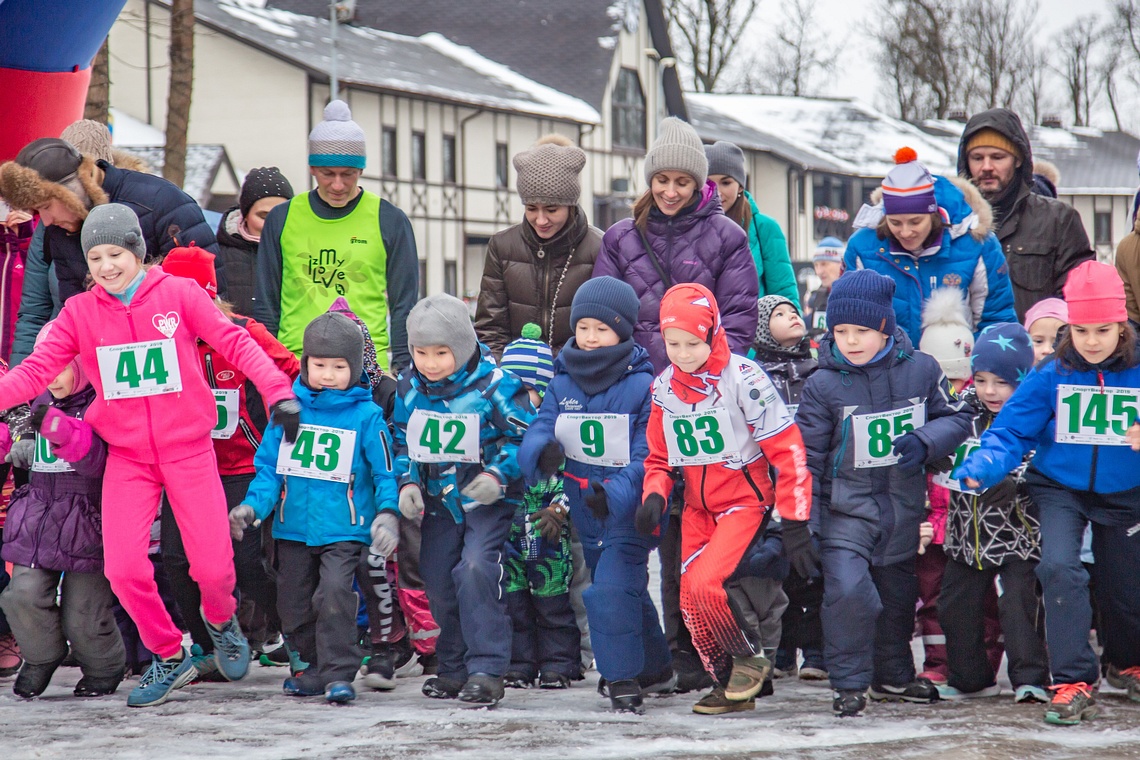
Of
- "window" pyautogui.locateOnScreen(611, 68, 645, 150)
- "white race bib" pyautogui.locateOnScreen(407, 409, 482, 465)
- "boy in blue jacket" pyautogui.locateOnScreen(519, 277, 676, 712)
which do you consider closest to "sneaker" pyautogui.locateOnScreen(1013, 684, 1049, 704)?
"boy in blue jacket" pyautogui.locateOnScreen(519, 277, 676, 712)

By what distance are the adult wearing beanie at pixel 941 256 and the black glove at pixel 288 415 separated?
2.62 metres

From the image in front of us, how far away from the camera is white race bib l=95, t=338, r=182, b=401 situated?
5.53m

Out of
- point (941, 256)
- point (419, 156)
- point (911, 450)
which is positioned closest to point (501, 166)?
point (419, 156)

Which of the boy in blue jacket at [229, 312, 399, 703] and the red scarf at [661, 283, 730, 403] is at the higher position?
the red scarf at [661, 283, 730, 403]

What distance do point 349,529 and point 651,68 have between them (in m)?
35.6

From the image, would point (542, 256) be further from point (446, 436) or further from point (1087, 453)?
point (1087, 453)

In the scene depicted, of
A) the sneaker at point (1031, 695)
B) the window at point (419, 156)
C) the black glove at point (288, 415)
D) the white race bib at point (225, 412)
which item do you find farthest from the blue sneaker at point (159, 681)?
the window at point (419, 156)

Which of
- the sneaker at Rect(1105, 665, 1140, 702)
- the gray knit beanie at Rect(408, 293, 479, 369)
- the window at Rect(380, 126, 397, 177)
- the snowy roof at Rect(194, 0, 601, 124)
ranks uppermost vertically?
the snowy roof at Rect(194, 0, 601, 124)

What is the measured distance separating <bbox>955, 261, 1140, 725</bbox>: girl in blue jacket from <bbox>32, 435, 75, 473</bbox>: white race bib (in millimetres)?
3598

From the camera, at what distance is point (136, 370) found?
554 centimetres

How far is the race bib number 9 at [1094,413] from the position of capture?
5.34 metres

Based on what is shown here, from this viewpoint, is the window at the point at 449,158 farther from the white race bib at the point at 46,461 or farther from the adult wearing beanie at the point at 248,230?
the white race bib at the point at 46,461

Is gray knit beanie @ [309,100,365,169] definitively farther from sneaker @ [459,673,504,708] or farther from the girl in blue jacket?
the girl in blue jacket

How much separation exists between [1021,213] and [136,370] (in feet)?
13.7
